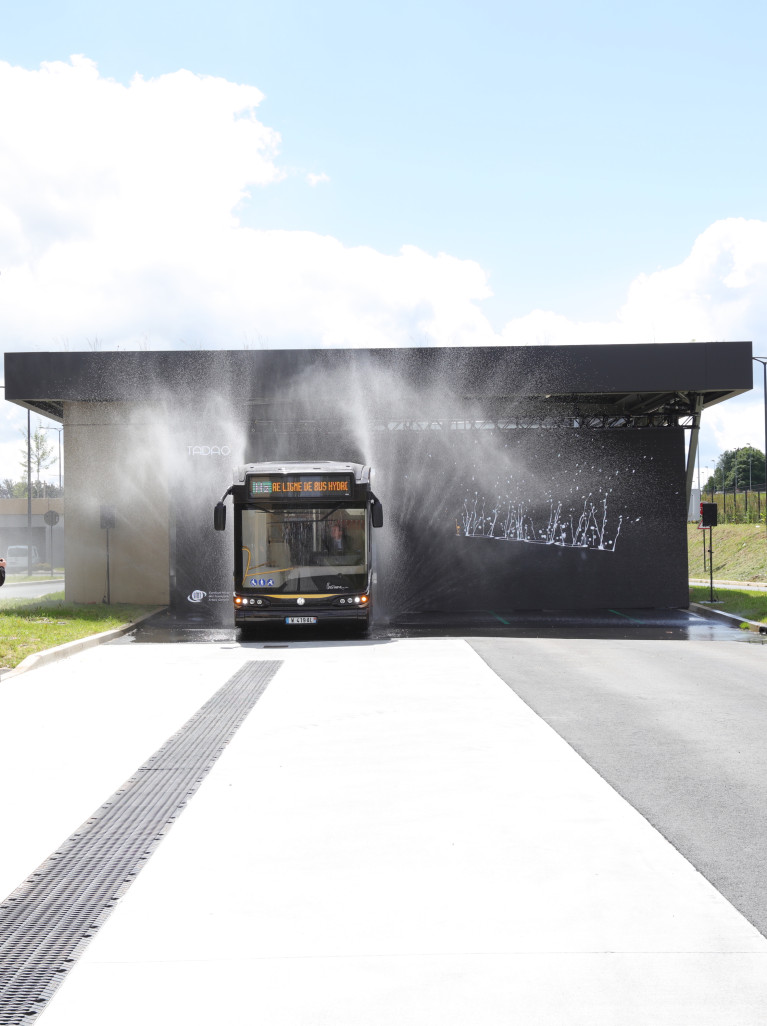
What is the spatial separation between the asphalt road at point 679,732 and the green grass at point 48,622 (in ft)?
23.7

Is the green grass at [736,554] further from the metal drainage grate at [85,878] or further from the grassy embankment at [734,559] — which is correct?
the metal drainage grate at [85,878]

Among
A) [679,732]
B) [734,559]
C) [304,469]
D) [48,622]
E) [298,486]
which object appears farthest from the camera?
[734,559]

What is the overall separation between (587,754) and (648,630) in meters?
14.3

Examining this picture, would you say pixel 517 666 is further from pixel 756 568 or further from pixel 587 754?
pixel 756 568

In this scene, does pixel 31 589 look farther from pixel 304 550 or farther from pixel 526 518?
pixel 304 550

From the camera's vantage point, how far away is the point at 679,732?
8930 millimetres

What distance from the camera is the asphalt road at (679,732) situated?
18.1 ft

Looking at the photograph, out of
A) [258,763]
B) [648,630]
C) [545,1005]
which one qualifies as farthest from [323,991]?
[648,630]

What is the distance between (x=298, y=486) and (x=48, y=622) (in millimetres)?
6150

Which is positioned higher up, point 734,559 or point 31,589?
point 734,559

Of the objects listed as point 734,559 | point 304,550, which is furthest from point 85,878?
point 734,559

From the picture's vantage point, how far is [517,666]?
1428 cm

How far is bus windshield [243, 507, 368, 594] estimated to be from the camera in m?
18.8

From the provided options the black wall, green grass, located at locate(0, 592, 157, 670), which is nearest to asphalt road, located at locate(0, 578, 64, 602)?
green grass, located at locate(0, 592, 157, 670)
